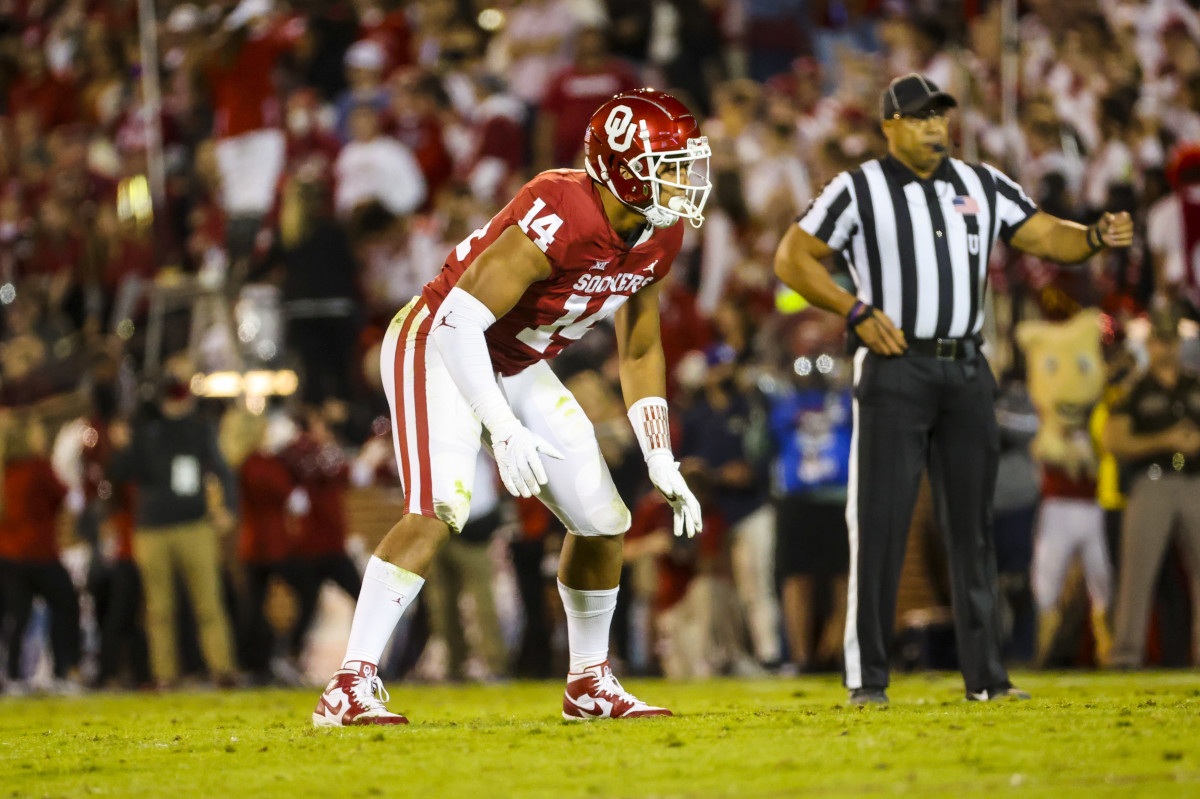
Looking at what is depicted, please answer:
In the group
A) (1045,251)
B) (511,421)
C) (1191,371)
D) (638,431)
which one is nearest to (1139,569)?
(1191,371)

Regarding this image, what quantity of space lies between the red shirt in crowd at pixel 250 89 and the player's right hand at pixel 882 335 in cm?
805

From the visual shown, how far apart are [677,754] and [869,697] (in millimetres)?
1604

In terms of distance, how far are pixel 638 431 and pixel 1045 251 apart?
1741 millimetres

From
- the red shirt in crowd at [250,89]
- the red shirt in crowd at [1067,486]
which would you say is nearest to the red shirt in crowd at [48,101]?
the red shirt in crowd at [250,89]

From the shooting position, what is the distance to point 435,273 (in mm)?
11172

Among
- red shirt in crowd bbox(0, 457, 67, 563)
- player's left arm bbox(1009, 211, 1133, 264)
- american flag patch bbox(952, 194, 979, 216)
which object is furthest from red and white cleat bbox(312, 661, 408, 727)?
red shirt in crowd bbox(0, 457, 67, 563)

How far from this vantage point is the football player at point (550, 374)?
15.3 ft

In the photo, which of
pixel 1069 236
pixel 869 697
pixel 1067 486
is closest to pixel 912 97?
pixel 1069 236

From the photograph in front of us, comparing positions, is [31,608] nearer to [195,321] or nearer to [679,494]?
[195,321]

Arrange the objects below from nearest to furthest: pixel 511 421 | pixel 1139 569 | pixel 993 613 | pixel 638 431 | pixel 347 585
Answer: pixel 511 421 < pixel 638 431 < pixel 993 613 < pixel 1139 569 < pixel 347 585

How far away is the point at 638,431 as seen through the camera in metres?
5.03

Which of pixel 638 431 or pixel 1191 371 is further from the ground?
pixel 1191 371

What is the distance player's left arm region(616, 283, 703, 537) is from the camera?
4926 mm

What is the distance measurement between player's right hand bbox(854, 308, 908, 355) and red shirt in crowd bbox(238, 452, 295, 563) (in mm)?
5476
